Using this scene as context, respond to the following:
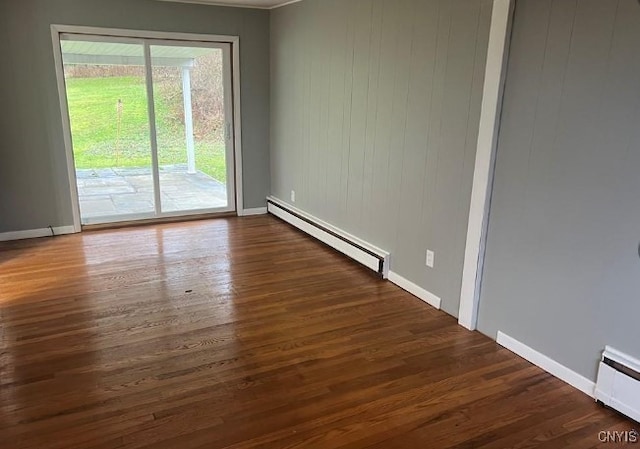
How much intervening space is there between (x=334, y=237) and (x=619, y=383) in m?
2.70

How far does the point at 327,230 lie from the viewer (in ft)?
15.1

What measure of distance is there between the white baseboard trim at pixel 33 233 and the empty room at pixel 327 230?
2cm

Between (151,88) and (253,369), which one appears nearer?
(253,369)

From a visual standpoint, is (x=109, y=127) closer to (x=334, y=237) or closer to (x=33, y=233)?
(x=33, y=233)

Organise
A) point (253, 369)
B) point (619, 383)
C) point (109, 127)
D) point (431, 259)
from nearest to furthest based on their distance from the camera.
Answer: point (619, 383) < point (253, 369) < point (431, 259) < point (109, 127)

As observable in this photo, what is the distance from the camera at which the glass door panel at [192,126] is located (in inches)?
205

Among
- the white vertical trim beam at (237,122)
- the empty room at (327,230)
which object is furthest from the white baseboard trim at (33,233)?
the white vertical trim beam at (237,122)

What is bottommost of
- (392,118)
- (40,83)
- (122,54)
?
(392,118)

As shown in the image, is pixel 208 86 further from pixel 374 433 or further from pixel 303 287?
pixel 374 433

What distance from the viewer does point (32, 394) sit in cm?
229

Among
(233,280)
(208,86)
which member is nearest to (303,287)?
(233,280)

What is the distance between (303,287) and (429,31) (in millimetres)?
2076

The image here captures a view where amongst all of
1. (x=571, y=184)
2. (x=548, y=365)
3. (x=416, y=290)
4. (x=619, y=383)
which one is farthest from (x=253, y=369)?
(x=571, y=184)

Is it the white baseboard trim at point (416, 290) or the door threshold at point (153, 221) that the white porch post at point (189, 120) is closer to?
the door threshold at point (153, 221)
